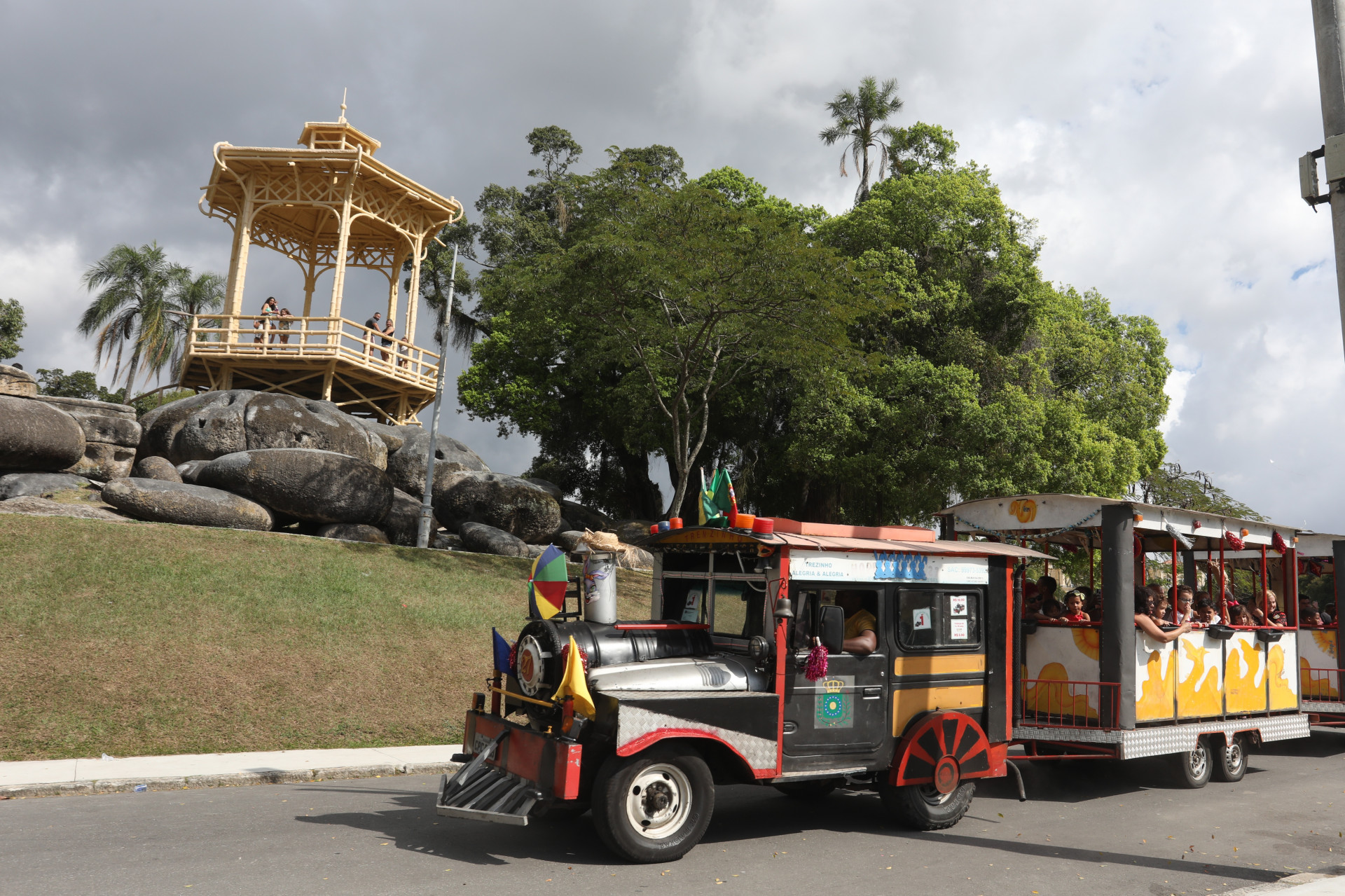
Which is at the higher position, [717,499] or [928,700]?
[717,499]

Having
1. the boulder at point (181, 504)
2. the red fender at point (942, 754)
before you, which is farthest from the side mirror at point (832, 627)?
the boulder at point (181, 504)

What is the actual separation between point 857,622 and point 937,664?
92cm

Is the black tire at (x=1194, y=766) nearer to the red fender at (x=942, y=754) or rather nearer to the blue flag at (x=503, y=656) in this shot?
the red fender at (x=942, y=754)

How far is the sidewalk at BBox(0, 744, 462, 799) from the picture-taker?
27.9ft

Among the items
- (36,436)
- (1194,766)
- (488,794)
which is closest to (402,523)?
(36,436)

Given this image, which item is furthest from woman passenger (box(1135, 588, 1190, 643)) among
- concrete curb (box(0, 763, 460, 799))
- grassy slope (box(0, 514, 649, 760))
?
grassy slope (box(0, 514, 649, 760))

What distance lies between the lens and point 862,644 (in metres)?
7.60

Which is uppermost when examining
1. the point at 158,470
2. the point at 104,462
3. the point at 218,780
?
the point at 104,462

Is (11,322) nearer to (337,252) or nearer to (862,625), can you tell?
(337,252)

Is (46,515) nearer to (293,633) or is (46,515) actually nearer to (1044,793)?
(293,633)

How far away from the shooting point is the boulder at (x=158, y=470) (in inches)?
816

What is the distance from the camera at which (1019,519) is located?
10.4m

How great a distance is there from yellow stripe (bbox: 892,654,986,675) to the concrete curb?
17.4 feet

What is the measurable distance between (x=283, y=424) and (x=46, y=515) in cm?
674
